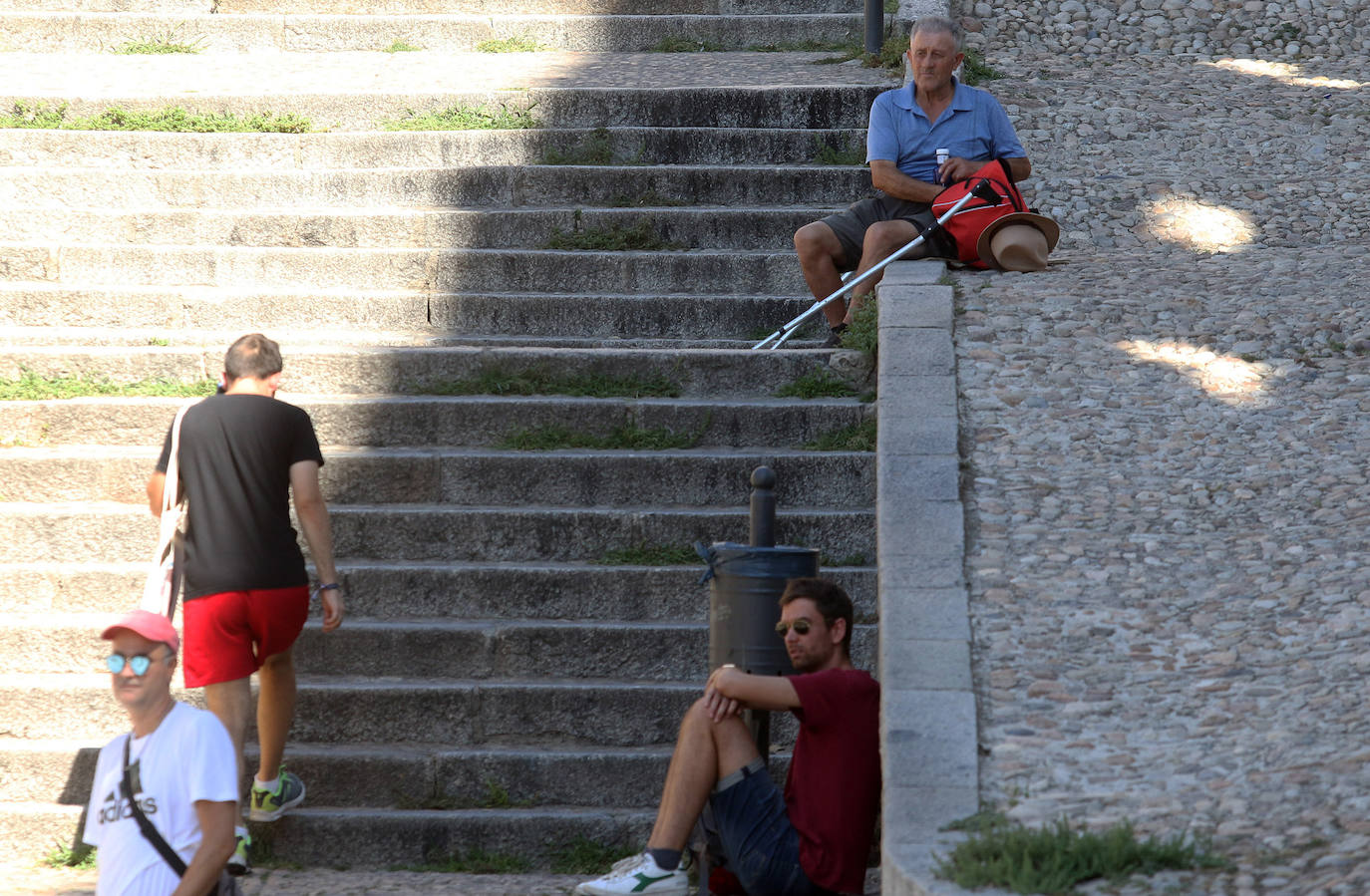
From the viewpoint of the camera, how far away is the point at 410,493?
621 centimetres

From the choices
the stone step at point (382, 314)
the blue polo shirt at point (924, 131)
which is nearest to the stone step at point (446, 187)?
the stone step at point (382, 314)

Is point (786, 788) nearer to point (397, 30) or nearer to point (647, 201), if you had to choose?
point (647, 201)

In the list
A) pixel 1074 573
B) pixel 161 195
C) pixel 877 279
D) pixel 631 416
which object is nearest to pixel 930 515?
pixel 1074 573

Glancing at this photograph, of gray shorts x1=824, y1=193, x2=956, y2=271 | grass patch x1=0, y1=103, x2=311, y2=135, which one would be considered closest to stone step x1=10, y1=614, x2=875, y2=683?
gray shorts x1=824, y1=193, x2=956, y2=271

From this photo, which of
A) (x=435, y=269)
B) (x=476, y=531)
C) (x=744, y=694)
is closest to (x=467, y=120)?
(x=435, y=269)

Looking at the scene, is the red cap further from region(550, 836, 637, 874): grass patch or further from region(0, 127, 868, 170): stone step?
region(0, 127, 868, 170): stone step

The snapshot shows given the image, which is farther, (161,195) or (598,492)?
(161,195)

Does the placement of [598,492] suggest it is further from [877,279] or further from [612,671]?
[877,279]

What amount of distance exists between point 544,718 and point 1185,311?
3.35m

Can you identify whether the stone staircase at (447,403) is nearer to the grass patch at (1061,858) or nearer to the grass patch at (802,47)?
the grass patch at (802,47)

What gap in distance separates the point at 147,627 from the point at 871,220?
447cm

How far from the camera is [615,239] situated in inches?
307

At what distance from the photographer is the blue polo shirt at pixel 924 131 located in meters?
7.11

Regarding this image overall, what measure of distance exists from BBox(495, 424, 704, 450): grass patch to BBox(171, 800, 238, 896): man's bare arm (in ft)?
9.73
